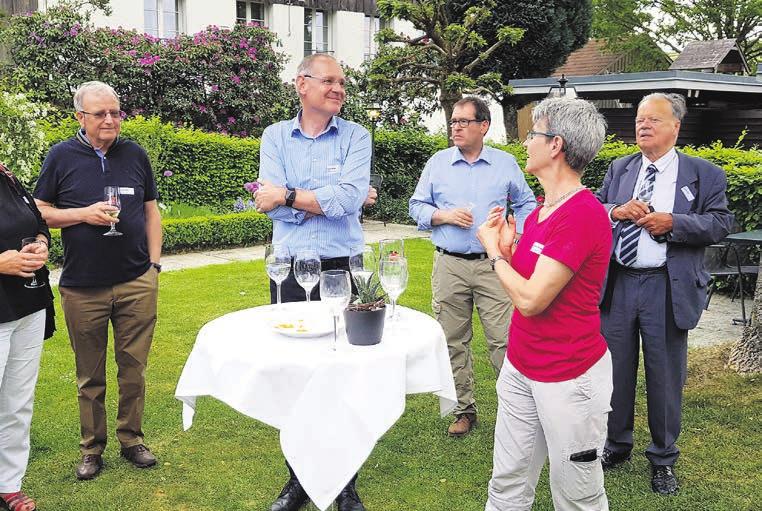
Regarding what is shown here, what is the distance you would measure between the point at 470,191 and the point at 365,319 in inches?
74.3

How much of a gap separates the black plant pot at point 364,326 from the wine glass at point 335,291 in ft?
0.13

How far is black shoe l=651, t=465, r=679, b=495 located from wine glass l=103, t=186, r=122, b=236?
3093 mm

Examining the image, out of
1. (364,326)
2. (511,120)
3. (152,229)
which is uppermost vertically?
(511,120)

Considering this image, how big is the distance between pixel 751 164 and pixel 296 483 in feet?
21.8

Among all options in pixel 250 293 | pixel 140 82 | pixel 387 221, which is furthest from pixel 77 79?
pixel 250 293

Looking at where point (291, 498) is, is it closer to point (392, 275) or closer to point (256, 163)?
point (392, 275)

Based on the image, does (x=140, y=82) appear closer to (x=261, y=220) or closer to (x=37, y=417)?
(x=261, y=220)

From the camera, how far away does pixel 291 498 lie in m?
3.45

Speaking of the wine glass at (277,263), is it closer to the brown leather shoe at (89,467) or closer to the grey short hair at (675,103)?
the brown leather shoe at (89,467)

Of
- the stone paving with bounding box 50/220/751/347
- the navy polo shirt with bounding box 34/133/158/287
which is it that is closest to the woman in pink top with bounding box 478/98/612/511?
the navy polo shirt with bounding box 34/133/158/287

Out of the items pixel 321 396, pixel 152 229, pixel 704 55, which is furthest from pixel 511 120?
pixel 321 396

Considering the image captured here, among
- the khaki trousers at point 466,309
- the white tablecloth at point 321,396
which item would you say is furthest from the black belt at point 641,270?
the white tablecloth at point 321,396

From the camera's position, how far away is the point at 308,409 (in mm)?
2525

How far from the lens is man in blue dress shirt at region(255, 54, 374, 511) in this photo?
343 cm
